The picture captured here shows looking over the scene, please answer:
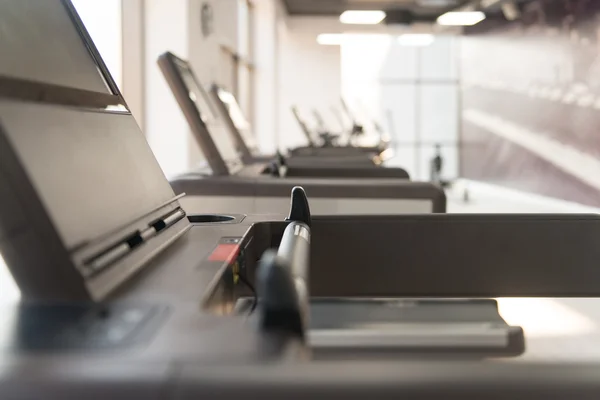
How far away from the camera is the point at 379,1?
10.8 meters

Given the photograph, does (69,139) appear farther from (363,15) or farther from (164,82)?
(363,15)

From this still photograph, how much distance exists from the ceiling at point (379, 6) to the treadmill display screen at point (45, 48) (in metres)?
10.2

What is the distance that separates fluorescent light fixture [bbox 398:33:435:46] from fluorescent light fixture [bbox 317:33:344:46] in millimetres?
1112

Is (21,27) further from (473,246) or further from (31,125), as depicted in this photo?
(473,246)

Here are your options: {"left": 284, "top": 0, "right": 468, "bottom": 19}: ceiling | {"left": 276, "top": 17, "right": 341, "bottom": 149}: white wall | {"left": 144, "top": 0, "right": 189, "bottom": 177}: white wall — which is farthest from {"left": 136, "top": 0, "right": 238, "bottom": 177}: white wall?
{"left": 276, "top": 17, "right": 341, "bottom": 149}: white wall

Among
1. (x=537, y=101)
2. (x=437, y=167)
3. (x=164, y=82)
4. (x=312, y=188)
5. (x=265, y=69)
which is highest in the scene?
(x=265, y=69)

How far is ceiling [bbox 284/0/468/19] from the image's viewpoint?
11.0 m

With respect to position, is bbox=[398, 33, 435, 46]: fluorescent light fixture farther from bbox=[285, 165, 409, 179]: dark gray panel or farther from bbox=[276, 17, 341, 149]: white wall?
bbox=[285, 165, 409, 179]: dark gray panel

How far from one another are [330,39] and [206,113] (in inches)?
383

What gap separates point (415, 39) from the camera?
12695mm

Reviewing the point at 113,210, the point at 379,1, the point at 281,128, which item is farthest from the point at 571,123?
the point at 113,210

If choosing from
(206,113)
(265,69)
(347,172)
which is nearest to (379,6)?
(265,69)

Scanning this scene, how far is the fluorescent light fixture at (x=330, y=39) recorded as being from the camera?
1236 centimetres

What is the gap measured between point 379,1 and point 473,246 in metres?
10.1
